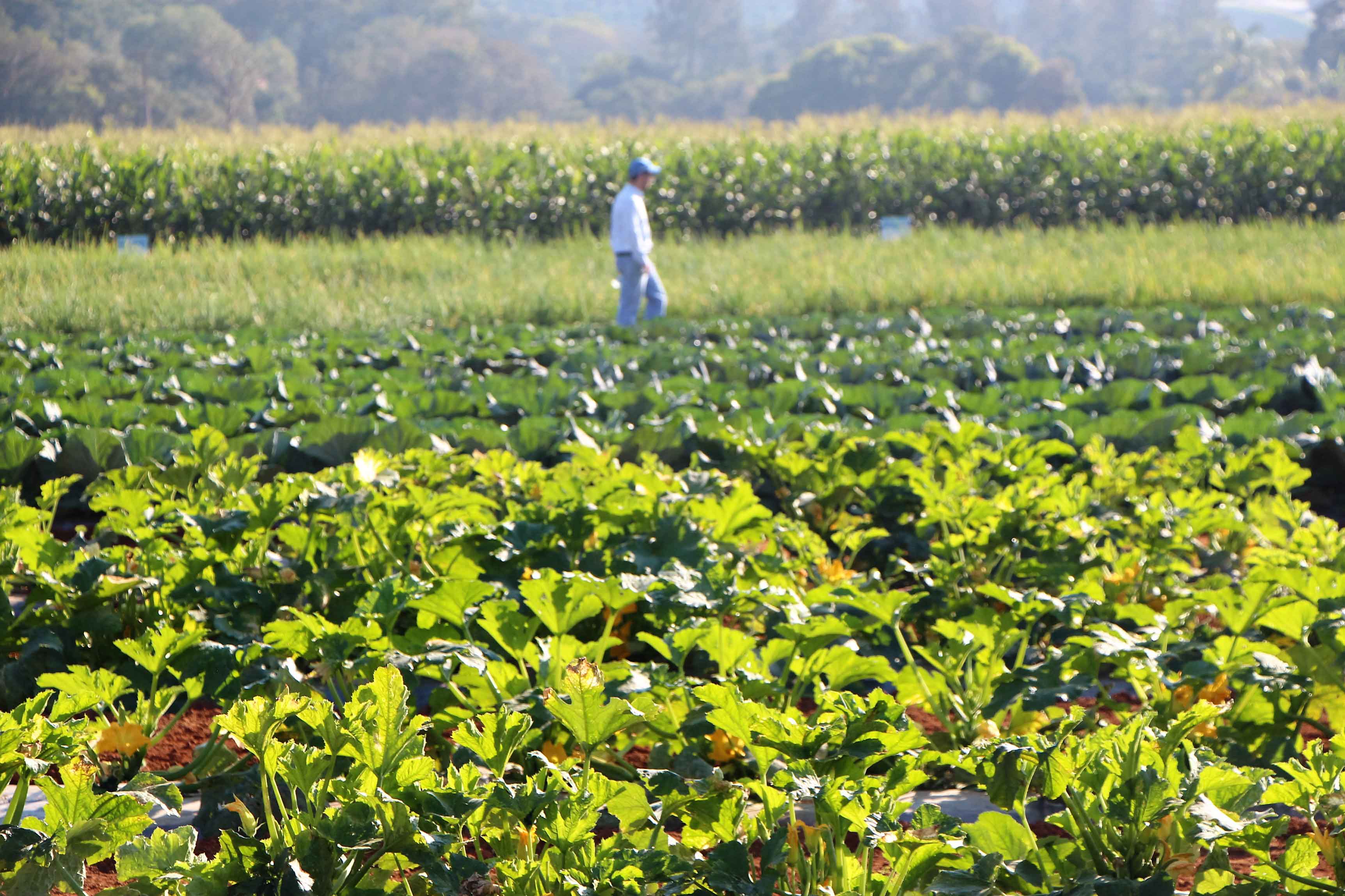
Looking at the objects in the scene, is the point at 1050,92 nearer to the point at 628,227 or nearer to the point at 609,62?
the point at 609,62

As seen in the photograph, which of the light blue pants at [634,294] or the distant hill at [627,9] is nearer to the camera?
the light blue pants at [634,294]

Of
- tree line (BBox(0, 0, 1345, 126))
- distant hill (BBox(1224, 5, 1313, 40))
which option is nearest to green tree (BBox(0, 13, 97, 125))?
tree line (BBox(0, 0, 1345, 126))

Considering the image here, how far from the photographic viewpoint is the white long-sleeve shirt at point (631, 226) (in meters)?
10.2

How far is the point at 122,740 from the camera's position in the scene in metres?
2.10

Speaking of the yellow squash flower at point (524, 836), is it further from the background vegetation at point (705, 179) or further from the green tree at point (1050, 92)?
the green tree at point (1050, 92)

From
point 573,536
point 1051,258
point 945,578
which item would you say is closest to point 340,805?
point 573,536

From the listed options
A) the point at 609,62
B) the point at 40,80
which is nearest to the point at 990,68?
the point at 609,62

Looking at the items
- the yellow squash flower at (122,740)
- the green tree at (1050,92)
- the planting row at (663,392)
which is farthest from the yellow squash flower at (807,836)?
the green tree at (1050,92)

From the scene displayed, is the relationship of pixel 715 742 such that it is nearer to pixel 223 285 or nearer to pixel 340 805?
pixel 340 805

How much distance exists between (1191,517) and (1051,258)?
38.1ft

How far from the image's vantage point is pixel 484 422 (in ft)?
15.6

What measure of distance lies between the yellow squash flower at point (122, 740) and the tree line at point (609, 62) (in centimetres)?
2084

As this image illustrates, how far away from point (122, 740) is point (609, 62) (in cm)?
7694

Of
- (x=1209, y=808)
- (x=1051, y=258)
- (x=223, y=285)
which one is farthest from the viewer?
(x=1051, y=258)
